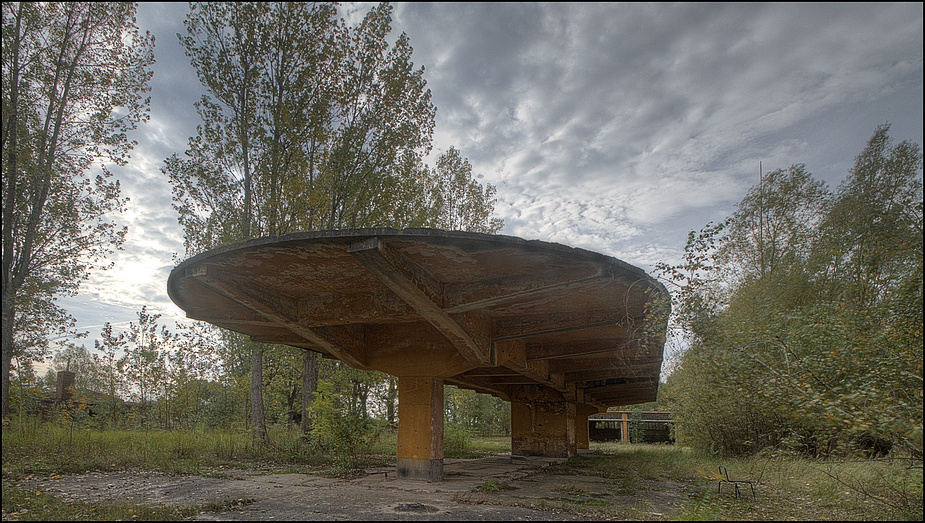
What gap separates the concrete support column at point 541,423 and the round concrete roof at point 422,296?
7166mm

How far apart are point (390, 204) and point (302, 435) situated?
7.44m

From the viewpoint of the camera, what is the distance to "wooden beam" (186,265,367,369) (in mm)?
7617

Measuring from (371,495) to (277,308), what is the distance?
11.3 feet

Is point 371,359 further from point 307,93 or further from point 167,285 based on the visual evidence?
point 307,93

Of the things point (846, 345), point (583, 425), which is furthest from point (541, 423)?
point (846, 345)

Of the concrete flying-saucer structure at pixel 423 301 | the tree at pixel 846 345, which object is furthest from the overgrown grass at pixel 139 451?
the tree at pixel 846 345

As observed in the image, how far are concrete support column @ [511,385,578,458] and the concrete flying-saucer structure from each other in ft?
19.4

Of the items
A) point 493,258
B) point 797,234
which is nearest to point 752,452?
point 797,234

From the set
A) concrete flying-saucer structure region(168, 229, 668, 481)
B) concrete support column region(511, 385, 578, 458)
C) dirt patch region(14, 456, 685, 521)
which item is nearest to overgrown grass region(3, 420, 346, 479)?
dirt patch region(14, 456, 685, 521)

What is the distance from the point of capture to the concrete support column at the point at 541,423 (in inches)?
766

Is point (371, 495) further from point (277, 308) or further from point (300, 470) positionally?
point (300, 470)

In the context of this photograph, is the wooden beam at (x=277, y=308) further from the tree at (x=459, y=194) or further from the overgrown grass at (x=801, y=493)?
the tree at (x=459, y=194)

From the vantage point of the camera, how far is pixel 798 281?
59.8 feet

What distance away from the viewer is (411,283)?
6.91 metres
